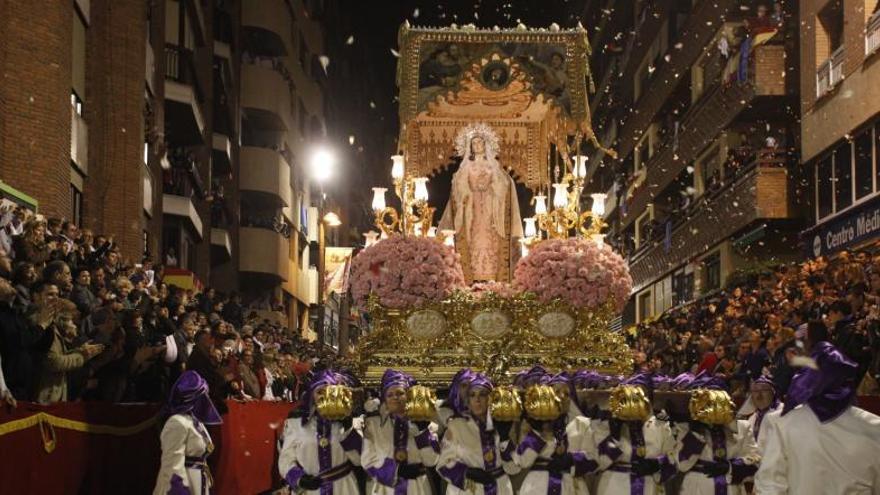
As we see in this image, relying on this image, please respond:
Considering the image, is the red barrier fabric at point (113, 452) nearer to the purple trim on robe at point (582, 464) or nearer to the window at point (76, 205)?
the purple trim on robe at point (582, 464)

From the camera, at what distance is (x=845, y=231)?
28.4 m

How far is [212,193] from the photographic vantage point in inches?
1793

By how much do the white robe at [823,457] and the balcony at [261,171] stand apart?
43825 millimetres

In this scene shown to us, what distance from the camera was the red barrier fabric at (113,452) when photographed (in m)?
10.9

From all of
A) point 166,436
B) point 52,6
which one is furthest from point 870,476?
point 52,6

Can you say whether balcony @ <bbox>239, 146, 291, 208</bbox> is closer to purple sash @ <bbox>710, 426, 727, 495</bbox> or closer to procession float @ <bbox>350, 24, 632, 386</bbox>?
procession float @ <bbox>350, 24, 632, 386</bbox>

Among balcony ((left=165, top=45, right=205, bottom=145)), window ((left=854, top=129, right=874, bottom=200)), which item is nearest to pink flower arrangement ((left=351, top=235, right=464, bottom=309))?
window ((left=854, top=129, right=874, bottom=200))

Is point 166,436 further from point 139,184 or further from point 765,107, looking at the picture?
point 765,107

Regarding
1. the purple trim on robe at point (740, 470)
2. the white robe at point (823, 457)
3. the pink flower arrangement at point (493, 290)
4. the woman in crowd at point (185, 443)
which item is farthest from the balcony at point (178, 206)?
the white robe at point (823, 457)

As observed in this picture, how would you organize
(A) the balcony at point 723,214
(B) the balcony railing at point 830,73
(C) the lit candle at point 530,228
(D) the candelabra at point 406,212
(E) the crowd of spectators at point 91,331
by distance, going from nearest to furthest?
1. (E) the crowd of spectators at point 91,331
2. (D) the candelabra at point 406,212
3. (C) the lit candle at point 530,228
4. (B) the balcony railing at point 830,73
5. (A) the balcony at point 723,214

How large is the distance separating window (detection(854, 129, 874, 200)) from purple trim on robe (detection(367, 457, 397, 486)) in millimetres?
17472

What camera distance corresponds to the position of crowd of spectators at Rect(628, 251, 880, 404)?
15586mm

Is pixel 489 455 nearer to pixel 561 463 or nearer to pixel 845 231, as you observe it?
pixel 561 463

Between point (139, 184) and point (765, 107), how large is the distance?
52.2 ft
